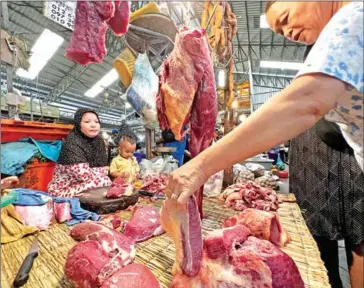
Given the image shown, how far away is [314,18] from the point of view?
3.49 ft

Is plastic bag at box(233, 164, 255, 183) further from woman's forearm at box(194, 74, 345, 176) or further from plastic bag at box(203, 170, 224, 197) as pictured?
woman's forearm at box(194, 74, 345, 176)

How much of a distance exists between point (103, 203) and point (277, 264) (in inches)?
76.9

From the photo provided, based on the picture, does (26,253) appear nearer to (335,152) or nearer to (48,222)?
(48,222)

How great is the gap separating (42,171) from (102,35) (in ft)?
10.3

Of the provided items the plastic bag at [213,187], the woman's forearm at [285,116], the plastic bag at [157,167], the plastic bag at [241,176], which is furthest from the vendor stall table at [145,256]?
the plastic bag at [157,167]

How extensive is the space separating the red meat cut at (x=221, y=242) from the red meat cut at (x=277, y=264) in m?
0.05

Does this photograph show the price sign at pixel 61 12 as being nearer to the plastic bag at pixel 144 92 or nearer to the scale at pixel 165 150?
the plastic bag at pixel 144 92

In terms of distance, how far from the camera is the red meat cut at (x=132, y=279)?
51.6 inches

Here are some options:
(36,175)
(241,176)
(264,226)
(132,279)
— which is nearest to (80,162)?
(36,175)

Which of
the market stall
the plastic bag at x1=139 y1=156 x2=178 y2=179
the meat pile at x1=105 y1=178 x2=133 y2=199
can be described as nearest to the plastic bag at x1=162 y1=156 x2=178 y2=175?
the plastic bag at x1=139 y1=156 x2=178 y2=179

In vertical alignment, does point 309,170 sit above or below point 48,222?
above

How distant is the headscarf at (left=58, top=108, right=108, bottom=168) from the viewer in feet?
10.9

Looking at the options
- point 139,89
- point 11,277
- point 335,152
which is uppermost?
point 139,89

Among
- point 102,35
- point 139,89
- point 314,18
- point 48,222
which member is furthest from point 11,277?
point 139,89
